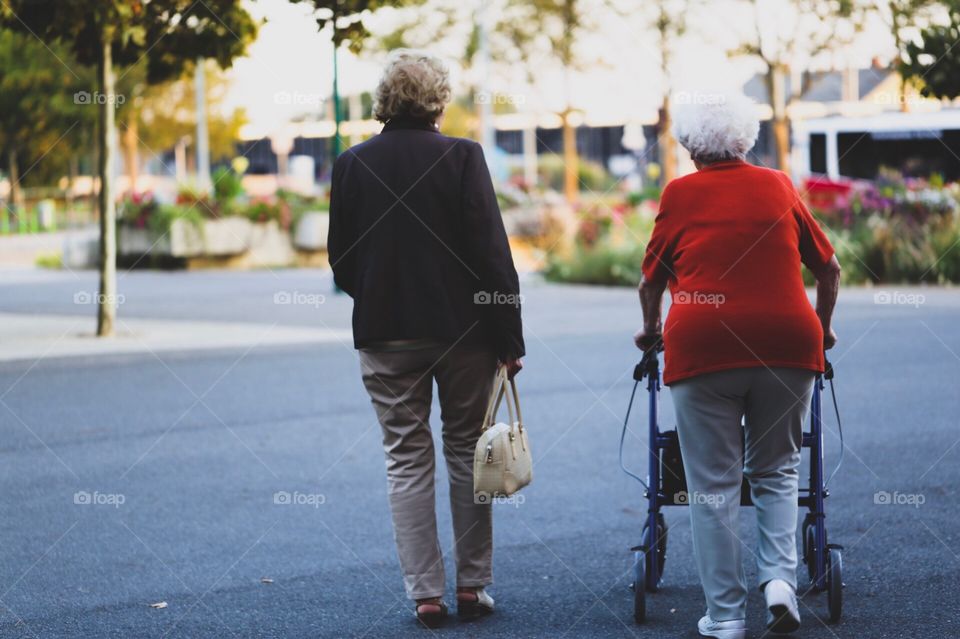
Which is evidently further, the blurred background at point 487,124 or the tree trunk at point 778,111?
the tree trunk at point 778,111

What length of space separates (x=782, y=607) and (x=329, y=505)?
125 inches

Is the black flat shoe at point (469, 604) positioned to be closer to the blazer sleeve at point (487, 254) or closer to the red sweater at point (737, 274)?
the blazer sleeve at point (487, 254)

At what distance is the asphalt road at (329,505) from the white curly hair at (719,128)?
155 cm

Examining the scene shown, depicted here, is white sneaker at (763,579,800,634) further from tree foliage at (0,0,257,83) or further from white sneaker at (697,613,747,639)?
tree foliage at (0,0,257,83)

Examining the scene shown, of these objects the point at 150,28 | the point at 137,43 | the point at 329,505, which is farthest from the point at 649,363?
the point at 150,28

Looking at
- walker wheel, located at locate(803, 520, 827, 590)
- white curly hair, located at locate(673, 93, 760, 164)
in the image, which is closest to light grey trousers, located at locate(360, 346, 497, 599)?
white curly hair, located at locate(673, 93, 760, 164)

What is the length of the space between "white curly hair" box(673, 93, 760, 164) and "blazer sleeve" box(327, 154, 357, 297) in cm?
115

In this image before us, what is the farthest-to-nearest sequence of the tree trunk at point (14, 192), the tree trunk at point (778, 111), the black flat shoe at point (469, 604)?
the tree trunk at point (14, 192) < the tree trunk at point (778, 111) < the black flat shoe at point (469, 604)

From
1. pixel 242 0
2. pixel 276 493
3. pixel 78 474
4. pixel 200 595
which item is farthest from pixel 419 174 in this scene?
pixel 242 0

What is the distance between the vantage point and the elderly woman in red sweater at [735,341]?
14.4 ft

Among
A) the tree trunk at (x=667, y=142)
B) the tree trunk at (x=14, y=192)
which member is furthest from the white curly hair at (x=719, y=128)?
the tree trunk at (x=14, y=192)

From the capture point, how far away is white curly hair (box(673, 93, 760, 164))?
447 cm

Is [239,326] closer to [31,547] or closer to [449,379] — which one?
[31,547]

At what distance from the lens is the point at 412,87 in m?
Result: 4.78
